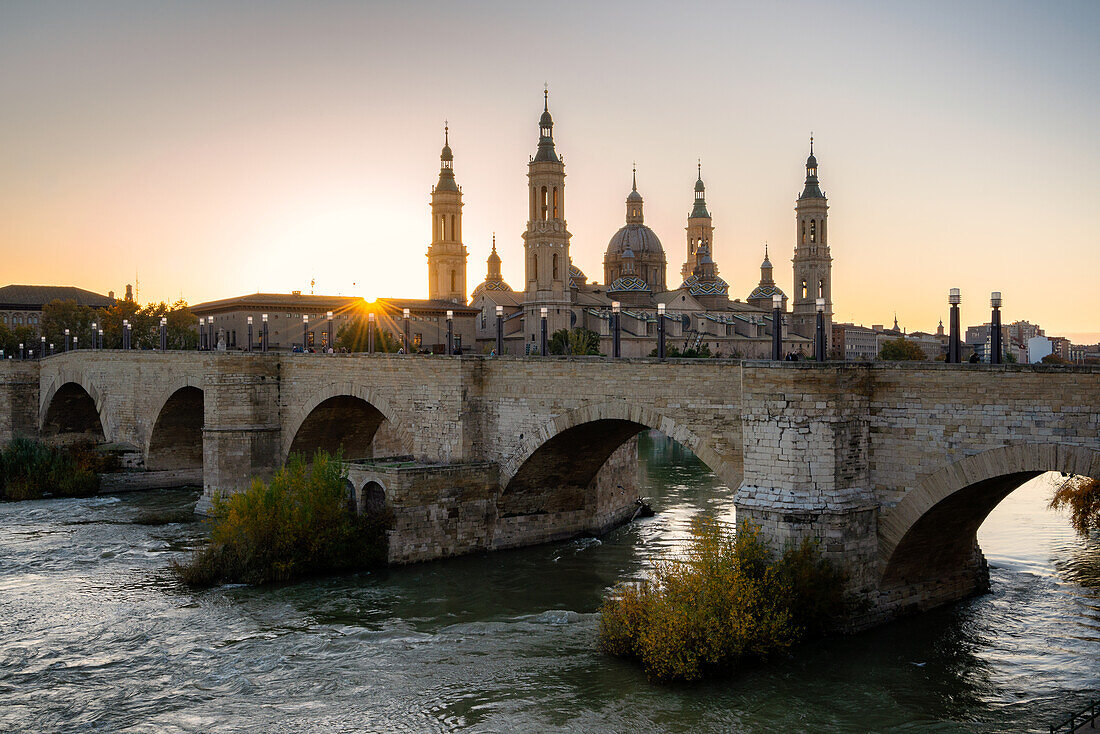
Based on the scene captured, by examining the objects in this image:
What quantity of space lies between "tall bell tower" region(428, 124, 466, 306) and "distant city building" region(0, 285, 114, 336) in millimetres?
35102

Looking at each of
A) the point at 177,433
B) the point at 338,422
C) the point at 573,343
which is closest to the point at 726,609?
the point at 338,422

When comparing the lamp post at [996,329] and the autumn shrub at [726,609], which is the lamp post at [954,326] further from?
the autumn shrub at [726,609]

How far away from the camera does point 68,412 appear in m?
52.8

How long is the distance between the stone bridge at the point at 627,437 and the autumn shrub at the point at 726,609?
675 mm

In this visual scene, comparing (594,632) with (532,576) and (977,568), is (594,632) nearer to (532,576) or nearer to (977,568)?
(532,576)

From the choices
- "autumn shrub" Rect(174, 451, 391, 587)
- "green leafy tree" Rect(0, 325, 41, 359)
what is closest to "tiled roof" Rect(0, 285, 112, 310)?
"green leafy tree" Rect(0, 325, 41, 359)

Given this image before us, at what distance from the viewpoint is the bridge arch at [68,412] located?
50.4m

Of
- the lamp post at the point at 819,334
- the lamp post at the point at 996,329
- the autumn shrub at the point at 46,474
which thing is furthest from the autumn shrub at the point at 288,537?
the autumn shrub at the point at 46,474

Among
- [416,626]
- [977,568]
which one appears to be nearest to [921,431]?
[977,568]

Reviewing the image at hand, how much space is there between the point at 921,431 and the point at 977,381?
4.55 ft

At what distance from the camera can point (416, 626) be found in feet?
67.9

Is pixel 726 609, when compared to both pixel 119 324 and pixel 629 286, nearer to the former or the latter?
pixel 119 324

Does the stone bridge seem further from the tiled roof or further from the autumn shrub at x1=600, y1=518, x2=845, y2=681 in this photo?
the tiled roof

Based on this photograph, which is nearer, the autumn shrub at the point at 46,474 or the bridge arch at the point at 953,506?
the bridge arch at the point at 953,506
